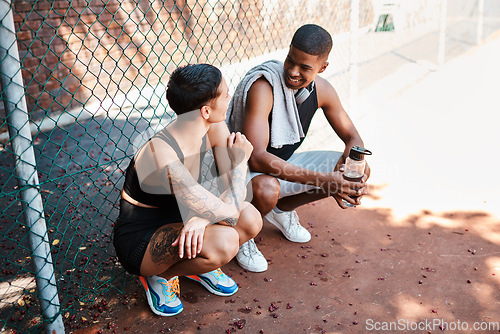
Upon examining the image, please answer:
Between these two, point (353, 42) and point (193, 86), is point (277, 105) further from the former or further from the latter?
point (353, 42)

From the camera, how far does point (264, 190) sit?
296 centimetres

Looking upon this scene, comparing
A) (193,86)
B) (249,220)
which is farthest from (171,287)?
(193,86)

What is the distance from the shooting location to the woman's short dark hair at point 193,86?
93.7 inches

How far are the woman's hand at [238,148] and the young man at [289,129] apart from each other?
10.9 inches

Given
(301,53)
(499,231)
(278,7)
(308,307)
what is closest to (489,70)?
(278,7)

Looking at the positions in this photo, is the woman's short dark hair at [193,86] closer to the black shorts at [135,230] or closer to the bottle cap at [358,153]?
the black shorts at [135,230]

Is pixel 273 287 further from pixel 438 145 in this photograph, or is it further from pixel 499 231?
pixel 438 145

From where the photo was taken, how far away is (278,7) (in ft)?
27.0

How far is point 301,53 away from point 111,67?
4633 mm

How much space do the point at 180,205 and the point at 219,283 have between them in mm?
666

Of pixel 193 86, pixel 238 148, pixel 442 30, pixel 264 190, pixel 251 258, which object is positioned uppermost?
pixel 193 86

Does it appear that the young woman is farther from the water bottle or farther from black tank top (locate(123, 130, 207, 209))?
the water bottle

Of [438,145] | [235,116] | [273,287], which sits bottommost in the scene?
[438,145]

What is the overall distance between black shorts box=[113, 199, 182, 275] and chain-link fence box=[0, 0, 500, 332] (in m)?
0.28
